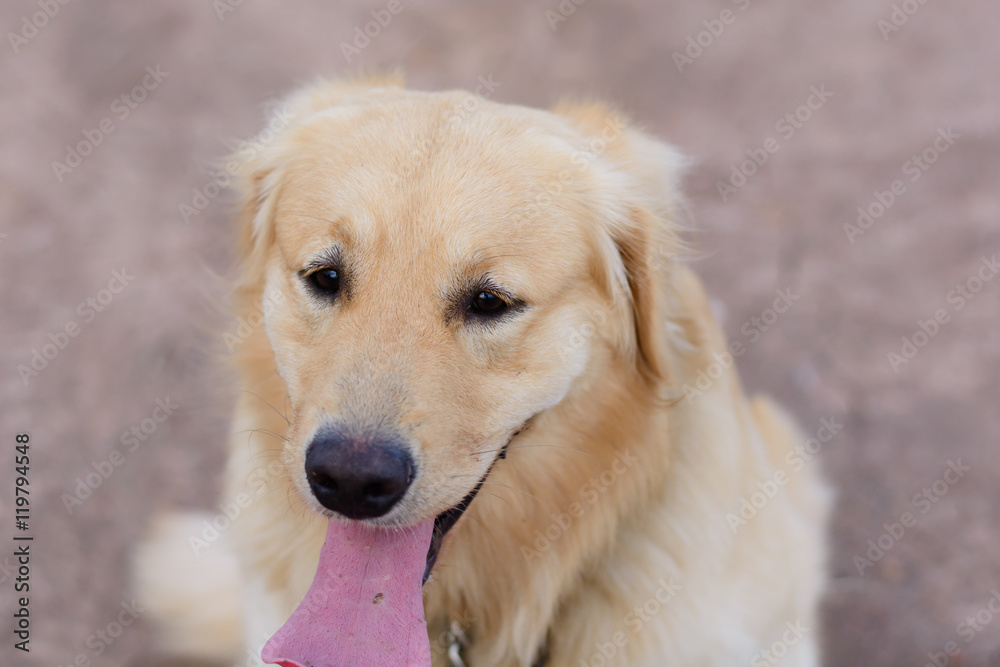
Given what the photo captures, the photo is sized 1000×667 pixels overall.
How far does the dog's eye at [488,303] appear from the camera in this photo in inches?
86.4

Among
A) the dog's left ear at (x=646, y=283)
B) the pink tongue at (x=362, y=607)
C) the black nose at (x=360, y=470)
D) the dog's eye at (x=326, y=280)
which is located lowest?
the pink tongue at (x=362, y=607)

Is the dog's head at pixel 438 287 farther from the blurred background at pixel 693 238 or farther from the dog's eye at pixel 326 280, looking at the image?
the blurred background at pixel 693 238

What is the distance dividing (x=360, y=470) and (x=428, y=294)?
0.50 m

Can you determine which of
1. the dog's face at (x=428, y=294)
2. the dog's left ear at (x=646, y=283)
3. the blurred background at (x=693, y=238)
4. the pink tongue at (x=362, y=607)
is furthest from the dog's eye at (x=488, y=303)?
the blurred background at (x=693, y=238)

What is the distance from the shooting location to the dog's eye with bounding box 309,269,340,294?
89.3 inches

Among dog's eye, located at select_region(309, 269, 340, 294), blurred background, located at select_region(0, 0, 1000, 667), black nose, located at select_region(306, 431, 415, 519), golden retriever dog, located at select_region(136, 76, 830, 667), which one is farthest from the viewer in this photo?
blurred background, located at select_region(0, 0, 1000, 667)

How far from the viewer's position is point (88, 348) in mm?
4422

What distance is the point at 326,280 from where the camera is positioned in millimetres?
2299

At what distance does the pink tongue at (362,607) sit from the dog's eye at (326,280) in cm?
66

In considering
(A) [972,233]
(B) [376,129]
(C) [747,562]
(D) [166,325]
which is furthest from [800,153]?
(D) [166,325]

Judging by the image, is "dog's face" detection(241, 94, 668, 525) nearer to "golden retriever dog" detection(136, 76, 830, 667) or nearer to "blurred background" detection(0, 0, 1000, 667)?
"golden retriever dog" detection(136, 76, 830, 667)

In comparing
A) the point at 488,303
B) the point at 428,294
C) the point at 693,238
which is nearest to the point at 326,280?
the point at 428,294

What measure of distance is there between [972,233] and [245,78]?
484 cm

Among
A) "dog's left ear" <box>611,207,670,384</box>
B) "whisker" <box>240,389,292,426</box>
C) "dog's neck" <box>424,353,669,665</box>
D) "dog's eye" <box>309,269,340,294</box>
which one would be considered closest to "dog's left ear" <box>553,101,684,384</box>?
"dog's left ear" <box>611,207,670,384</box>
